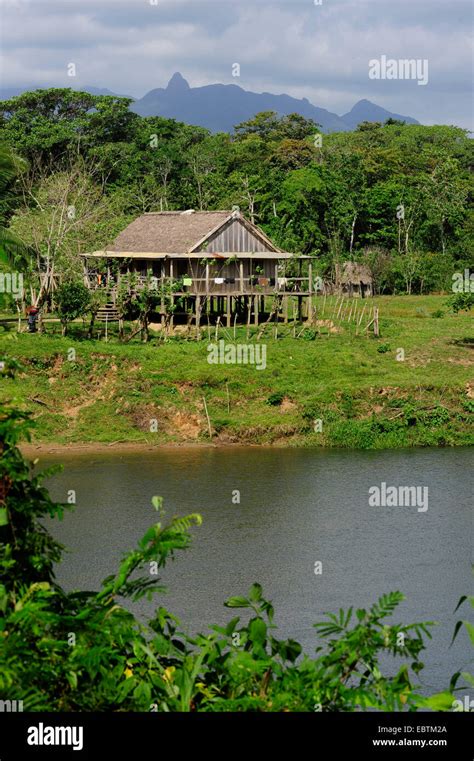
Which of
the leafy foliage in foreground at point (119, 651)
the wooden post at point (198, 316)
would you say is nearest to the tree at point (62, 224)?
the wooden post at point (198, 316)

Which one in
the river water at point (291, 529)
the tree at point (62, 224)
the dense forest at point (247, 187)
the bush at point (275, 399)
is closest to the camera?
the river water at point (291, 529)

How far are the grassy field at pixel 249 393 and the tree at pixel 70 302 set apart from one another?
62 cm

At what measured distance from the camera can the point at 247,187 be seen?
5256cm

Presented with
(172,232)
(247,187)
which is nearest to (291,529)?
(172,232)

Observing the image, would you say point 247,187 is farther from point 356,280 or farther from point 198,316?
point 198,316

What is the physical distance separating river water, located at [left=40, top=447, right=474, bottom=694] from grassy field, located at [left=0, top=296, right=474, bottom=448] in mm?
1029

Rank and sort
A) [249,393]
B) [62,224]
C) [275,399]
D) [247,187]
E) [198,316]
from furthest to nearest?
[247,187] → [62,224] → [198,316] → [249,393] → [275,399]

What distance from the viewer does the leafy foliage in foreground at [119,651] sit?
5.77m

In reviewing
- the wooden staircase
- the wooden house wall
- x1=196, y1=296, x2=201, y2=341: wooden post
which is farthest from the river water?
the wooden house wall

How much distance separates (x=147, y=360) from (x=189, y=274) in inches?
294

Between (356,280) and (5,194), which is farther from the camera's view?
(356,280)

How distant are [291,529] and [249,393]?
10.7m

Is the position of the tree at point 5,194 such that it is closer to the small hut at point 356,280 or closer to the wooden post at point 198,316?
the wooden post at point 198,316
